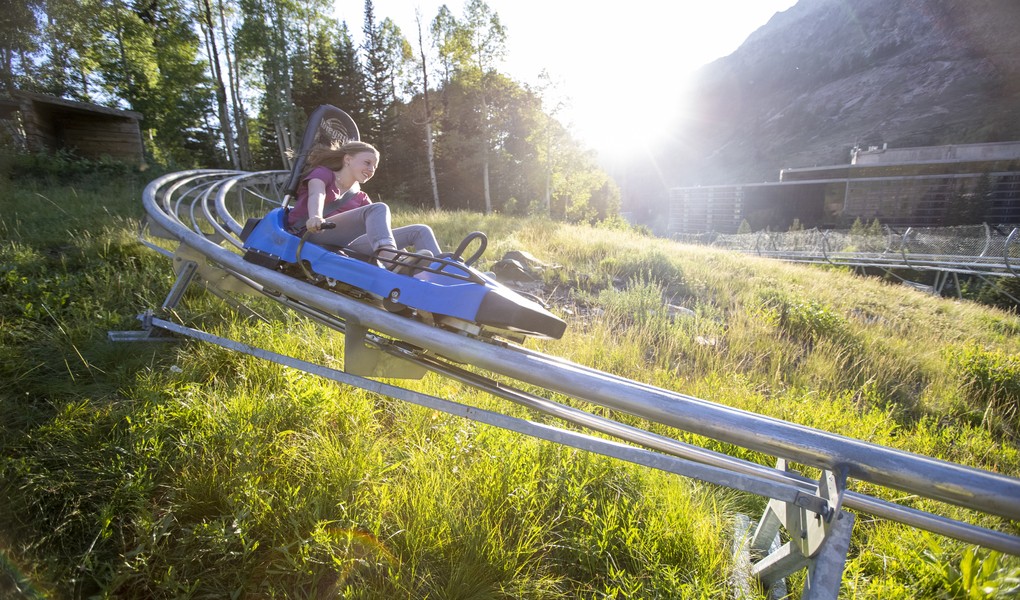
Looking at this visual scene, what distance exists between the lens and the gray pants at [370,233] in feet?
7.61

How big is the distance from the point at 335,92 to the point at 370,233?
72.0 ft

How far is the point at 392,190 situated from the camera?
21.7 meters

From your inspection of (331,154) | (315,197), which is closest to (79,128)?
(331,154)

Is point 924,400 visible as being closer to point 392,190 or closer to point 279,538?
point 279,538

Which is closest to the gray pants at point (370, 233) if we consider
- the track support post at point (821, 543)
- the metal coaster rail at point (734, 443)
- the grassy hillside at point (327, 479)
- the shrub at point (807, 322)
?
the metal coaster rail at point (734, 443)

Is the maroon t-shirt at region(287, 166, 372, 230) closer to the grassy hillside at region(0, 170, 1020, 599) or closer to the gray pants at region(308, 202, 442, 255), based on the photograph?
the gray pants at region(308, 202, 442, 255)

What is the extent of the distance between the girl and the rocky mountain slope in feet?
305

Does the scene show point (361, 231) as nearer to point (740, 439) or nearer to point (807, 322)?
point (740, 439)

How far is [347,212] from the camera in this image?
2494mm

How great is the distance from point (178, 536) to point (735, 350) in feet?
14.5

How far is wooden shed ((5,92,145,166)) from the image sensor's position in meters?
10.5

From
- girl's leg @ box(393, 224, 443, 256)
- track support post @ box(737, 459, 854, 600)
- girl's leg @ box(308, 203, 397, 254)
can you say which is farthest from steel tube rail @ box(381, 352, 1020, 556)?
girl's leg @ box(393, 224, 443, 256)

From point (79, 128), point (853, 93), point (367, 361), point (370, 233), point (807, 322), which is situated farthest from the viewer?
point (853, 93)

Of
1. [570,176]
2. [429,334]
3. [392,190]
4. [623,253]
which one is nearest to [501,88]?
[570,176]
